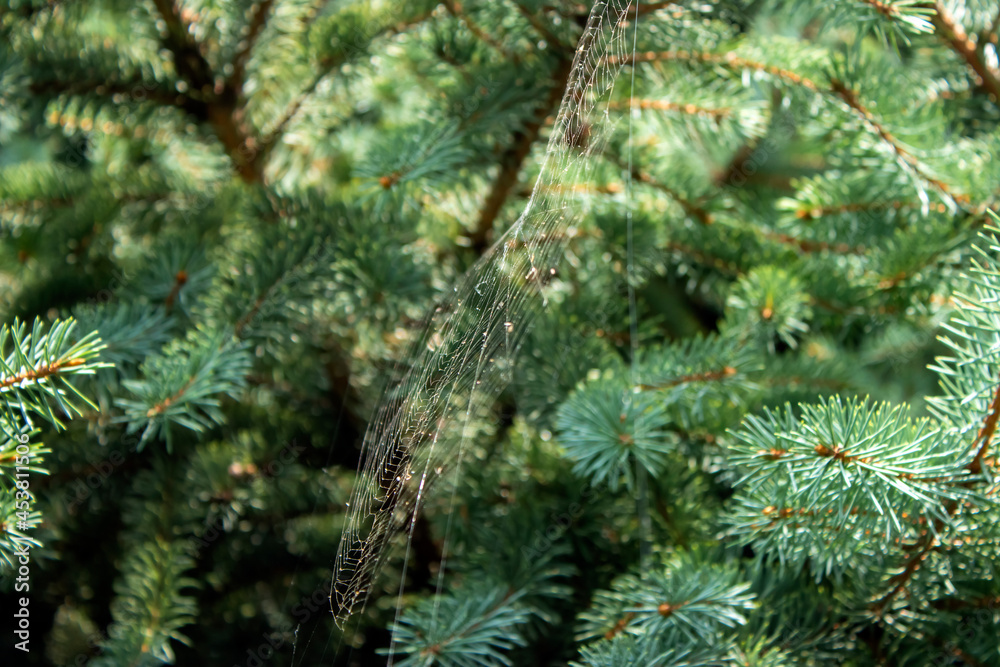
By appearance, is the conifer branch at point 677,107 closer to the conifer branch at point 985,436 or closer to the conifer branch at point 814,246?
the conifer branch at point 814,246

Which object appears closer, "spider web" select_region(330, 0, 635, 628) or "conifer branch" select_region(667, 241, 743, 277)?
"spider web" select_region(330, 0, 635, 628)

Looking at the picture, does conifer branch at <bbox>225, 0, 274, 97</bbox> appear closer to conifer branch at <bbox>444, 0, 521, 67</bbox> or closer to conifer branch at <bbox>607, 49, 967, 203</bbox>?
conifer branch at <bbox>444, 0, 521, 67</bbox>

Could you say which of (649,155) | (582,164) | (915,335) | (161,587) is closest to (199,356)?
(161,587)

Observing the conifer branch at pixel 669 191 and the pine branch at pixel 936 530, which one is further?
the conifer branch at pixel 669 191

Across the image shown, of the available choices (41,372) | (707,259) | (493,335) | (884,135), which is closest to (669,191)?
(707,259)

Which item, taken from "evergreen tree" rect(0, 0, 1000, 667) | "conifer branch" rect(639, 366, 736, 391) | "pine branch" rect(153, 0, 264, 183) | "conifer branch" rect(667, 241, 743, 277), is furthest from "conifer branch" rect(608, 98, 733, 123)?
"pine branch" rect(153, 0, 264, 183)

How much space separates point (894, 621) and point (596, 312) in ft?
1.03

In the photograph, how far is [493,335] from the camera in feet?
1.59

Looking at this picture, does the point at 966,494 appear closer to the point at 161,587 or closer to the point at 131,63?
Answer: the point at 161,587

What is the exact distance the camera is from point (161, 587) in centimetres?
55

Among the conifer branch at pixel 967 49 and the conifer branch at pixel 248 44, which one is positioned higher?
the conifer branch at pixel 967 49

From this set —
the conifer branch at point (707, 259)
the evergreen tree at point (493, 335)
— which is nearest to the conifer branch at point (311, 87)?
the evergreen tree at point (493, 335)

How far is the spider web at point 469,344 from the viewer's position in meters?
0.48

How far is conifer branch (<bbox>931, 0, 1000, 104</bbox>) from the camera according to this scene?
601 mm
